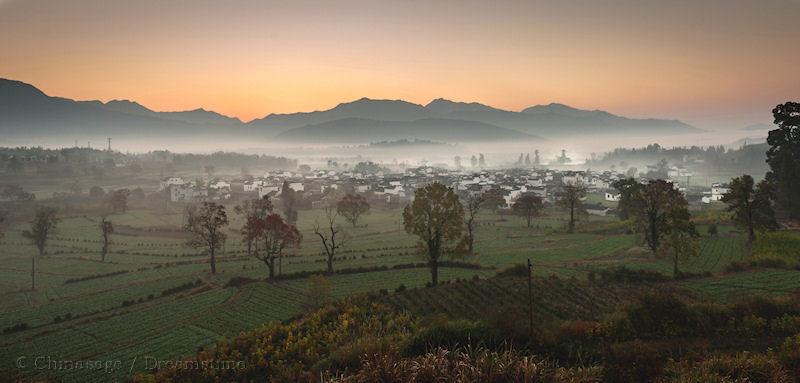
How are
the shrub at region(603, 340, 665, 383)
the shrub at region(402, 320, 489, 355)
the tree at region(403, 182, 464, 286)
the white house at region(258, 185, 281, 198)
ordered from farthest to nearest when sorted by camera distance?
the white house at region(258, 185, 281, 198), the tree at region(403, 182, 464, 286), the shrub at region(402, 320, 489, 355), the shrub at region(603, 340, 665, 383)

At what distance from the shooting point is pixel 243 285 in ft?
102

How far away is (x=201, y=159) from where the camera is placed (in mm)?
179750

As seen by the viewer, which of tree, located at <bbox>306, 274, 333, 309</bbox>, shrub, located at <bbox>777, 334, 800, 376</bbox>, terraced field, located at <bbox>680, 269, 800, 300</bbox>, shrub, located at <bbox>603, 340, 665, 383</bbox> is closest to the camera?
shrub, located at <bbox>777, 334, 800, 376</bbox>

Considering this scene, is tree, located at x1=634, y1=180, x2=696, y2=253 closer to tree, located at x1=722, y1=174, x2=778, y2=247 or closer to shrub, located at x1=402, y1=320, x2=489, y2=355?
tree, located at x1=722, y1=174, x2=778, y2=247

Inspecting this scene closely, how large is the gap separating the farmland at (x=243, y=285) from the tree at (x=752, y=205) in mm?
2331

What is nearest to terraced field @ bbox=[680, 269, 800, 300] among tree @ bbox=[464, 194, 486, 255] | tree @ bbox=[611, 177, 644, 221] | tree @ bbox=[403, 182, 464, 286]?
tree @ bbox=[464, 194, 486, 255]

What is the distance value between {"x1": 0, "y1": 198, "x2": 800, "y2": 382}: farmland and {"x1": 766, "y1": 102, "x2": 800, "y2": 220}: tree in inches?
230

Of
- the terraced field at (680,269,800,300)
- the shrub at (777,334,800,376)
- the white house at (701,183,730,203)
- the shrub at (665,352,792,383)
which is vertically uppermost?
the shrub at (665,352,792,383)

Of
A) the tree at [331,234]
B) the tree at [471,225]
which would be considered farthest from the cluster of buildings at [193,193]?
the tree at [471,225]

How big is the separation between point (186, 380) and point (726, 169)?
179546 millimetres

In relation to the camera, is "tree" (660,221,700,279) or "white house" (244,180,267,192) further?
"white house" (244,180,267,192)

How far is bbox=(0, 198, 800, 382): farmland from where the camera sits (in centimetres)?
2166

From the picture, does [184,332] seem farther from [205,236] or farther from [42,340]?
[205,236]

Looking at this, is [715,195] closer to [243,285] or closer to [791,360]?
[243,285]
